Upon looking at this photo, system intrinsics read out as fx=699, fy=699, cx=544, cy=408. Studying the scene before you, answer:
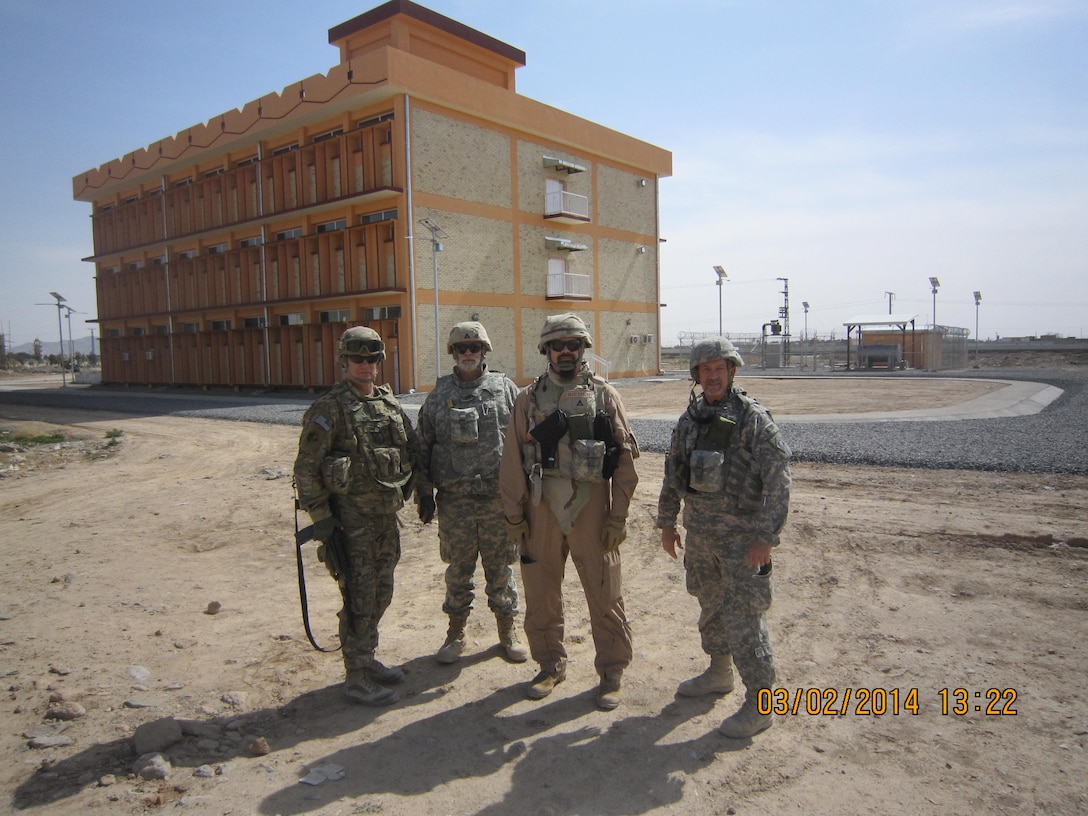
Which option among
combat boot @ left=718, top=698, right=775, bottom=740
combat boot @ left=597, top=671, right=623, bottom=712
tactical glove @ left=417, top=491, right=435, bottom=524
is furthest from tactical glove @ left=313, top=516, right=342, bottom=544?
combat boot @ left=718, top=698, right=775, bottom=740

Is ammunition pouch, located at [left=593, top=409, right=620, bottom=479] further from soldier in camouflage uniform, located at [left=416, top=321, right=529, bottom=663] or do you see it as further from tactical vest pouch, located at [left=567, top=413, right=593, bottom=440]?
soldier in camouflage uniform, located at [left=416, top=321, right=529, bottom=663]

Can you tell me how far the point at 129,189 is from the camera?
36.7 meters

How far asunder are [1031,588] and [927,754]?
2.48m

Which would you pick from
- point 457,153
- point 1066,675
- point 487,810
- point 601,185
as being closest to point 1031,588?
point 1066,675

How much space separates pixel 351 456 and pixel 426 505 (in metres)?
0.62

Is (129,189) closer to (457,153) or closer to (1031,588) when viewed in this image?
(457,153)

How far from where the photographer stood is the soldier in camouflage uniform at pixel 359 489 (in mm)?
3762

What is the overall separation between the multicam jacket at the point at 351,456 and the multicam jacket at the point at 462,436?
23 cm

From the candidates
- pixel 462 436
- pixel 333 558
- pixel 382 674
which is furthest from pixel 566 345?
pixel 382 674

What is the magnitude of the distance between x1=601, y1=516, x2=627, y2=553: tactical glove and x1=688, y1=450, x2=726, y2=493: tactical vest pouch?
0.49m

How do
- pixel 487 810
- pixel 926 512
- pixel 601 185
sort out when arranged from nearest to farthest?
pixel 487 810 → pixel 926 512 → pixel 601 185

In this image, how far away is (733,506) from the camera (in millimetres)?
3412

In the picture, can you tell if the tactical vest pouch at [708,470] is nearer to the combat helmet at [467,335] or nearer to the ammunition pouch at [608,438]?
the ammunition pouch at [608,438]

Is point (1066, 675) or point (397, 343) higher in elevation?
point (397, 343)
